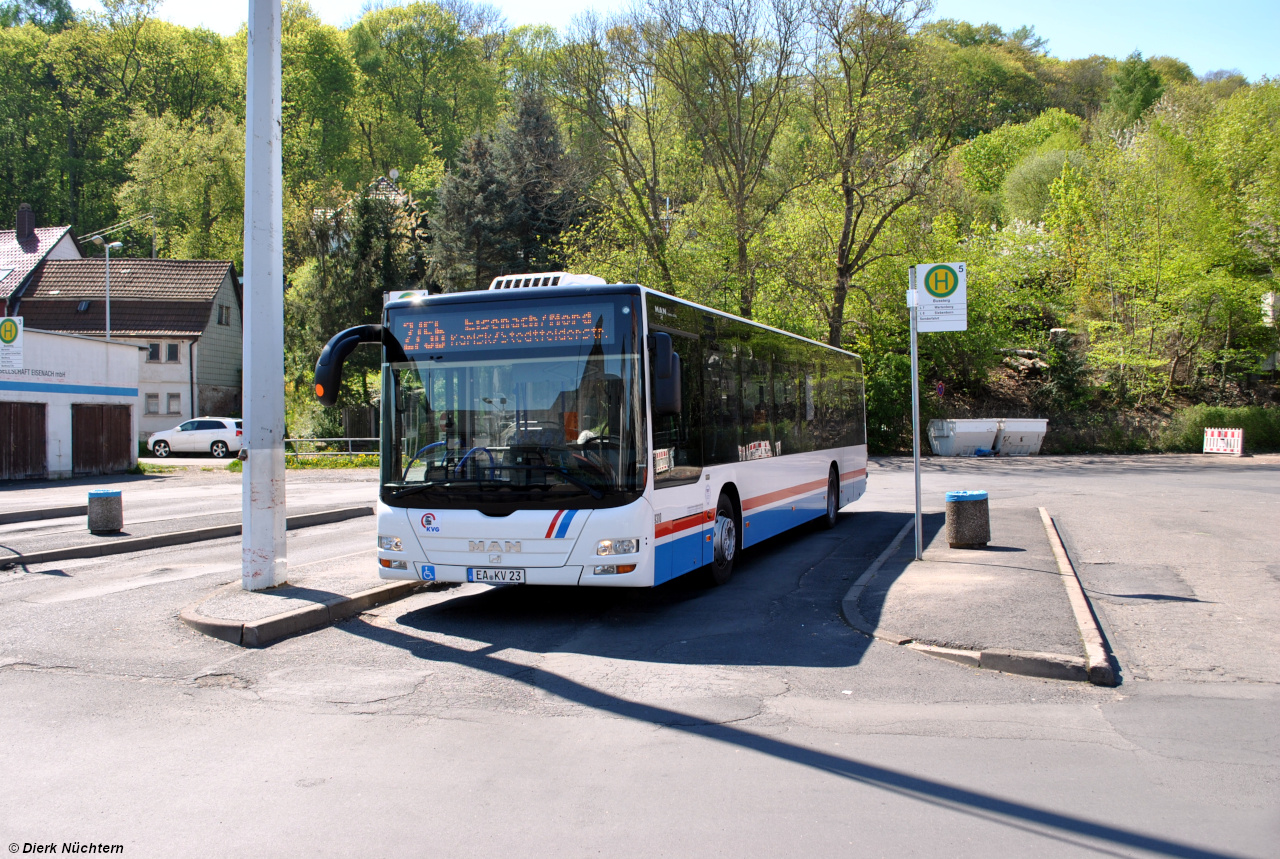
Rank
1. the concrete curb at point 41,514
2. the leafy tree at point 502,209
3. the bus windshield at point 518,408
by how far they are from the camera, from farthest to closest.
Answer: the leafy tree at point 502,209 < the concrete curb at point 41,514 < the bus windshield at point 518,408

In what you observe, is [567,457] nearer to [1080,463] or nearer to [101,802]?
[101,802]

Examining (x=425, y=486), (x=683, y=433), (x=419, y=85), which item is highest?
(x=419, y=85)

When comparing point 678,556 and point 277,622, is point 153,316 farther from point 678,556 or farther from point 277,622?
point 678,556

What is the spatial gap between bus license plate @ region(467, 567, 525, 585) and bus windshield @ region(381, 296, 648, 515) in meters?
0.51

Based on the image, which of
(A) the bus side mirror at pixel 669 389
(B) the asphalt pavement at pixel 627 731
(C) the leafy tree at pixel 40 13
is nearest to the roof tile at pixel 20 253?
(C) the leafy tree at pixel 40 13

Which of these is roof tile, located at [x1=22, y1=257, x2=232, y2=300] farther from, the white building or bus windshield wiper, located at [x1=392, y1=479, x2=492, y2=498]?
bus windshield wiper, located at [x1=392, y1=479, x2=492, y2=498]

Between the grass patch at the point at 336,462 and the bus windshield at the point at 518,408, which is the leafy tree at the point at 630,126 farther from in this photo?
the bus windshield at the point at 518,408

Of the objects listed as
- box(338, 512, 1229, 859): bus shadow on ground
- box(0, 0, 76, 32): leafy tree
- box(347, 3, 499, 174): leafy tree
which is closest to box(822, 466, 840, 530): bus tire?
box(338, 512, 1229, 859): bus shadow on ground

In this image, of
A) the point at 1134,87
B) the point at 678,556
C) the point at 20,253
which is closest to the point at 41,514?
the point at 678,556

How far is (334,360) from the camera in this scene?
8.20 m

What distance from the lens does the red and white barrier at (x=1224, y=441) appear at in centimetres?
3520

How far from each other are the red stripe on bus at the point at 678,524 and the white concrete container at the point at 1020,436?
1188 inches

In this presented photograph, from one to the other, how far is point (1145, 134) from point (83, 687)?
45.6m

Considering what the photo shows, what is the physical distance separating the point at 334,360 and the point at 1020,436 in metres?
32.9
